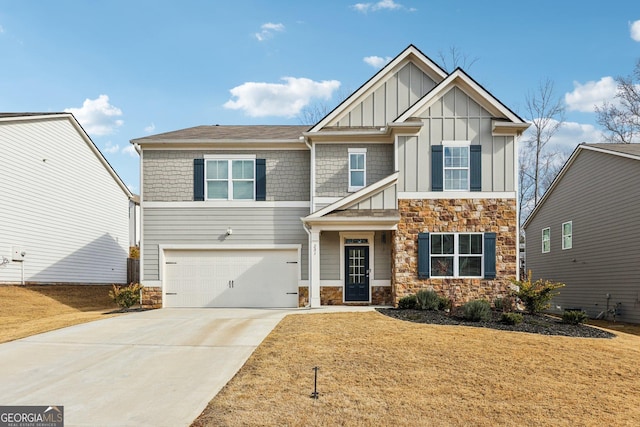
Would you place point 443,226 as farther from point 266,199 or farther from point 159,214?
point 159,214

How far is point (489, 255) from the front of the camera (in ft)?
56.1

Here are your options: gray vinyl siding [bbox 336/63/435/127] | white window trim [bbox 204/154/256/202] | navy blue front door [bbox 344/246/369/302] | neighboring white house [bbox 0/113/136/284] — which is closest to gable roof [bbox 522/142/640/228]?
gray vinyl siding [bbox 336/63/435/127]

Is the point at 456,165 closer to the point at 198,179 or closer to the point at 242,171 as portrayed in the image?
the point at 242,171

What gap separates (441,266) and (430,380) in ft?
28.3

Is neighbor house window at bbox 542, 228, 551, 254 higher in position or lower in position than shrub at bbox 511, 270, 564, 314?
higher

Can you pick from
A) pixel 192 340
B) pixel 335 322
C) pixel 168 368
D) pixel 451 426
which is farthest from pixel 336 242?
pixel 451 426

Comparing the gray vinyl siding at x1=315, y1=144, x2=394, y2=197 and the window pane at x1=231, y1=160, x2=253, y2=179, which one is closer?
the gray vinyl siding at x1=315, y1=144, x2=394, y2=197

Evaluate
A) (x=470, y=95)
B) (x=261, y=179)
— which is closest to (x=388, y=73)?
(x=470, y=95)

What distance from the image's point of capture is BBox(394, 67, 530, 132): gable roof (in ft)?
56.1

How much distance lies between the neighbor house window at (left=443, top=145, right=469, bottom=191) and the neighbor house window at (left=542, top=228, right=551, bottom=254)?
8.58m

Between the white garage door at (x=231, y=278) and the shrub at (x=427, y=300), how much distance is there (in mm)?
4815

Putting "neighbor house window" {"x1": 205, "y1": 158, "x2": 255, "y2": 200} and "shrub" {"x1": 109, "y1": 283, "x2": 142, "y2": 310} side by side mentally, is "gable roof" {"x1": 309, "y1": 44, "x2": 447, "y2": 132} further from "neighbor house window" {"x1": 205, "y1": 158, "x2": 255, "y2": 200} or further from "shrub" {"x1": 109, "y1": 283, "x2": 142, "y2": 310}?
"shrub" {"x1": 109, "y1": 283, "x2": 142, "y2": 310}

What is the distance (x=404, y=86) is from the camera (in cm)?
1900

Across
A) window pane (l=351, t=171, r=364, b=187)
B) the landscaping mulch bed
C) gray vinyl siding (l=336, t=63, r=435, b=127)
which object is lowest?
the landscaping mulch bed
